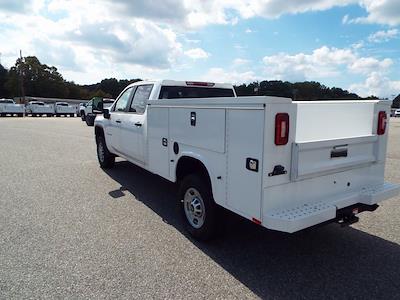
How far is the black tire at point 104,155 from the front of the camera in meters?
7.86

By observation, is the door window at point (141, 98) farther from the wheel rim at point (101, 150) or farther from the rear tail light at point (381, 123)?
the rear tail light at point (381, 123)

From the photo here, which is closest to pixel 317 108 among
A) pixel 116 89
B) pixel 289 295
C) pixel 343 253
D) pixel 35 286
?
pixel 343 253

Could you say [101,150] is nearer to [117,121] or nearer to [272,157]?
[117,121]

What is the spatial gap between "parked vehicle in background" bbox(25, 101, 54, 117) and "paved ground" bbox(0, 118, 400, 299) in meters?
40.9

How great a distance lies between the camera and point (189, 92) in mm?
5859

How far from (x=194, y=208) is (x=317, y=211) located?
155cm

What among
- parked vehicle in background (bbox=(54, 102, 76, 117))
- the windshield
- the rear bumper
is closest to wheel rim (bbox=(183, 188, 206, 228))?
the rear bumper

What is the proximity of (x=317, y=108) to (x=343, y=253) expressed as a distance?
1658 millimetres

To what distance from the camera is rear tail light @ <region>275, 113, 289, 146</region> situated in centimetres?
295

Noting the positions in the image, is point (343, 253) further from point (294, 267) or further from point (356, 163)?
point (356, 163)

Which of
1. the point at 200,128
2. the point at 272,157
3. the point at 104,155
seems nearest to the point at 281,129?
the point at 272,157

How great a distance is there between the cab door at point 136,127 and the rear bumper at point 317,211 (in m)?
2.97

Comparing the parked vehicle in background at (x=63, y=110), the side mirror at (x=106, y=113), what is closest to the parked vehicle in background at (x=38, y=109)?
the parked vehicle in background at (x=63, y=110)

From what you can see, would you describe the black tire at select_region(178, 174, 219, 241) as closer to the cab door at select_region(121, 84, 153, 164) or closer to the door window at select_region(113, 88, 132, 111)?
the cab door at select_region(121, 84, 153, 164)
